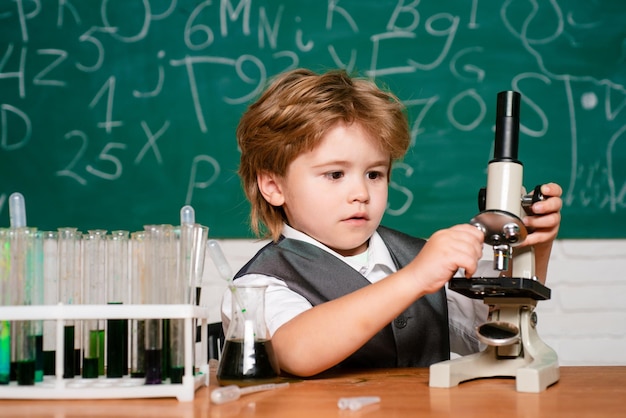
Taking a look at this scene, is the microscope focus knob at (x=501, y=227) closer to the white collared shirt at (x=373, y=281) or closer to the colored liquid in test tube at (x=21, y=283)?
the white collared shirt at (x=373, y=281)

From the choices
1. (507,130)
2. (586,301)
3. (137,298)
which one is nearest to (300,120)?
(507,130)

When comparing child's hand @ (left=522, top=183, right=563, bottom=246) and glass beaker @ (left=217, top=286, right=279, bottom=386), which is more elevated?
child's hand @ (left=522, top=183, right=563, bottom=246)

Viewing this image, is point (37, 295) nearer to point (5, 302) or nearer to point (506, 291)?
point (5, 302)

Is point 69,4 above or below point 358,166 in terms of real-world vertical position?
above

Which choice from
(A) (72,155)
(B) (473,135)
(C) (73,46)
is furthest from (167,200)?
(B) (473,135)

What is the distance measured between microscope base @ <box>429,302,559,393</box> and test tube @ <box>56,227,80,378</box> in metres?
0.47

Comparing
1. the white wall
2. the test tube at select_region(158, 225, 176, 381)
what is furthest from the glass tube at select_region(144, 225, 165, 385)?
the white wall

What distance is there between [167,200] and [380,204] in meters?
1.34

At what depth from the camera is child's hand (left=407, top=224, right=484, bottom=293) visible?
40.2 inches

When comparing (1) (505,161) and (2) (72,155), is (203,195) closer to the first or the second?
(2) (72,155)

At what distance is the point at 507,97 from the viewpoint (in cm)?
110

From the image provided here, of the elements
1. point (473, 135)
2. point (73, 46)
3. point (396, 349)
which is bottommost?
point (396, 349)

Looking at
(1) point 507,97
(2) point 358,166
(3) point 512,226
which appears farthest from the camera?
(2) point 358,166

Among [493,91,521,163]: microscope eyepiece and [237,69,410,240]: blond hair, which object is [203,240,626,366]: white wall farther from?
[493,91,521,163]: microscope eyepiece
